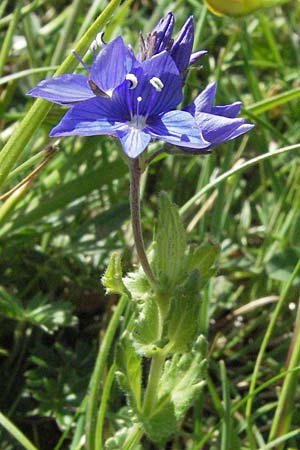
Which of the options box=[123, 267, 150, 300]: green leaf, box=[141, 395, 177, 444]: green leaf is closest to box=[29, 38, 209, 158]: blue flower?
box=[123, 267, 150, 300]: green leaf

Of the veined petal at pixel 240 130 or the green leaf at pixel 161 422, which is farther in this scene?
the green leaf at pixel 161 422

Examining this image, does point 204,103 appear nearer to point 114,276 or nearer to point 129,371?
point 114,276

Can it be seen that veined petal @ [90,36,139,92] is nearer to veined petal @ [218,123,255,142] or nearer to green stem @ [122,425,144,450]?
veined petal @ [218,123,255,142]

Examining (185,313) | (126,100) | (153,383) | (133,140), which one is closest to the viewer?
(133,140)

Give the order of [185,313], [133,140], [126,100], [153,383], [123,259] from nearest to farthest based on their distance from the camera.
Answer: [133,140], [126,100], [185,313], [153,383], [123,259]

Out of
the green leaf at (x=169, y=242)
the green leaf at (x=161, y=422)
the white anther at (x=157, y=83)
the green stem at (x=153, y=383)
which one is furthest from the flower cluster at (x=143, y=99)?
the green leaf at (x=161, y=422)

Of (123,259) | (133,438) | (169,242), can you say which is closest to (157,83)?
(169,242)

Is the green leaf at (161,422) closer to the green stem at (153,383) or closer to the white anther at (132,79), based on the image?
the green stem at (153,383)

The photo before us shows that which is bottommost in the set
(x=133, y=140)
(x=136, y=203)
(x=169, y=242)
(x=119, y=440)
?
(x=119, y=440)
